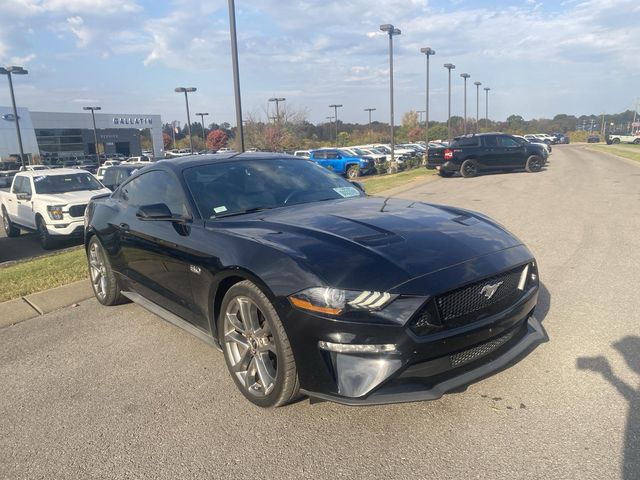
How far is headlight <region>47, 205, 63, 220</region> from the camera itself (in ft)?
35.8

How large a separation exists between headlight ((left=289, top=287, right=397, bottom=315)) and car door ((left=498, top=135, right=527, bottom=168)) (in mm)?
Answer: 19873

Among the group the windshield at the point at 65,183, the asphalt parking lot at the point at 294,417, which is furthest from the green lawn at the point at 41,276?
the windshield at the point at 65,183

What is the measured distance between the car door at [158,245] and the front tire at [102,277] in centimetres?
49

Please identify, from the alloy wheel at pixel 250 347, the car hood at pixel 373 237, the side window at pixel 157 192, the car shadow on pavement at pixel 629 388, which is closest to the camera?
the car shadow on pavement at pixel 629 388

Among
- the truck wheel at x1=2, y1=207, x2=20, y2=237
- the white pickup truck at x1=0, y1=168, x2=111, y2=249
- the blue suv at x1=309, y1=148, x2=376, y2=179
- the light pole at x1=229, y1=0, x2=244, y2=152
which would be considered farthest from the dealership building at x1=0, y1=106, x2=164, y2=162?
the light pole at x1=229, y1=0, x2=244, y2=152

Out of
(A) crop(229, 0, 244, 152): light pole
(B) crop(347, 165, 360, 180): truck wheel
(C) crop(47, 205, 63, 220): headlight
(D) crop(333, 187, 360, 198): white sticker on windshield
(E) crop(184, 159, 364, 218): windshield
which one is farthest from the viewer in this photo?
(B) crop(347, 165, 360, 180): truck wheel

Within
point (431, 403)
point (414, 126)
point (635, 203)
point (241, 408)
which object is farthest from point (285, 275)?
point (414, 126)

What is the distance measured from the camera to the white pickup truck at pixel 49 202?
1100cm

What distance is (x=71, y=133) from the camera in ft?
230

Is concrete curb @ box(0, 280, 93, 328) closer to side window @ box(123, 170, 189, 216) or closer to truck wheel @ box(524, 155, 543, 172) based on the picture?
side window @ box(123, 170, 189, 216)

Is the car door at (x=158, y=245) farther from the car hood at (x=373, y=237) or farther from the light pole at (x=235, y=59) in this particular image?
the light pole at (x=235, y=59)

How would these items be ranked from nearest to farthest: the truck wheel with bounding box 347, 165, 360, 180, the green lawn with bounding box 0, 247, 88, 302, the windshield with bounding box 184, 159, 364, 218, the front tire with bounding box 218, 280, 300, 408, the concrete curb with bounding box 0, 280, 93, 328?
the front tire with bounding box 218, 280, 300, 408 < the windshield with bounding box 184, 159, 364, 218 < the concrete curb with bounding box 0, 280, 93, 328 < the green lawn with bounding box 0, 247, 88, 302 < the truck wheel with bounding box 347, 165, 360, 180

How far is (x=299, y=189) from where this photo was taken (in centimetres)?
425

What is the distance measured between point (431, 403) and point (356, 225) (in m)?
1.20
